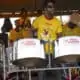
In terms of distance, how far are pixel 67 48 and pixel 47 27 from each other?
1.71 feet

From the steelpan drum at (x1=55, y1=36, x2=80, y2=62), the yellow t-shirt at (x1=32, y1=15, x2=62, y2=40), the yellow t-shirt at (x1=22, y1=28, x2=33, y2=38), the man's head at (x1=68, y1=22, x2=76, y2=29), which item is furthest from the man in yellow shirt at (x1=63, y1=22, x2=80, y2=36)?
the steelpan drum at (x1=55, y1=36, x2=80, y2=62)

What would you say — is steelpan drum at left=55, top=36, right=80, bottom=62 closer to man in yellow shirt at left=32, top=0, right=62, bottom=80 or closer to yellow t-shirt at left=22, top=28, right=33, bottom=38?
man in yellow shirt at left=32, top=0, right=62, bottom=80

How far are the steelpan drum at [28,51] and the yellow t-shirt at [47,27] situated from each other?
317 mm

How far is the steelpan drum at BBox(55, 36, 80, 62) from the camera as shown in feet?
9.61

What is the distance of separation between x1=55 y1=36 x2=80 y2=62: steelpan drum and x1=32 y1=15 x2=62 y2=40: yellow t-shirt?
321 mm

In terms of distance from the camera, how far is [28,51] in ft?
9.70

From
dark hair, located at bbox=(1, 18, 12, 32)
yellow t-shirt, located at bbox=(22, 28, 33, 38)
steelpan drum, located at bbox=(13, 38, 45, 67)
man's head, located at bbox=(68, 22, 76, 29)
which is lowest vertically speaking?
steelpan drum, located at bbox=(13, 38, 45, 67)

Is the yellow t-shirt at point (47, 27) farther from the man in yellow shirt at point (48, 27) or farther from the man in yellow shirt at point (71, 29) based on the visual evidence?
the man in yellow shirt at point (71, 29)

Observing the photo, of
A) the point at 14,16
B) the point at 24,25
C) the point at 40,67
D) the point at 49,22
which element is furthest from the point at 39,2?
the point at 40,67

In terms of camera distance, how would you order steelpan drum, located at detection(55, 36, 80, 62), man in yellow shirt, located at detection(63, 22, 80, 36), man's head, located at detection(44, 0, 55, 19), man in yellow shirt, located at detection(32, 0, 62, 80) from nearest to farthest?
steelpan drum, located at detection(55, 36, 80, 62)
man in yellow shirt, located at detection(32, 0, 62, 80)
man's head, located at detection(44, 0, 55, 19)
man in yellow shirt, located at detection(63, 22, 80, 36)

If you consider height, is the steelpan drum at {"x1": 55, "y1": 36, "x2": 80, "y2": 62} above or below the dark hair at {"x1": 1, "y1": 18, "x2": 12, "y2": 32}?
below

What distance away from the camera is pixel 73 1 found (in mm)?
4664

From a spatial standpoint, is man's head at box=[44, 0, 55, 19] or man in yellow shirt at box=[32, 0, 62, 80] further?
man's head at box=[44, 0, 55, 19]

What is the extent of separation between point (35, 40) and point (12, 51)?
26 cm
